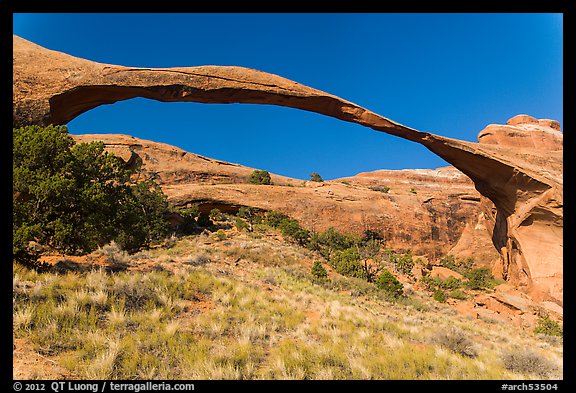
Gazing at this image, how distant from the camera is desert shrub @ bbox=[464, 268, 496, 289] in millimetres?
22375

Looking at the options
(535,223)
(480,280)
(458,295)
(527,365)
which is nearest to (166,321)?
(527,365)

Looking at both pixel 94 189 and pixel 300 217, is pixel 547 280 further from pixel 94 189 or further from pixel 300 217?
pixel 94 189

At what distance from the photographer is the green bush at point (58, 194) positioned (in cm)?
759

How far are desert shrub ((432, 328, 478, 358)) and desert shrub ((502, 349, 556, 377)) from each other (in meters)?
0.63

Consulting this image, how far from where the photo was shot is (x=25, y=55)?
12.1 meters

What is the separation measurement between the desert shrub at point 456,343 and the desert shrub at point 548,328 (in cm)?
987

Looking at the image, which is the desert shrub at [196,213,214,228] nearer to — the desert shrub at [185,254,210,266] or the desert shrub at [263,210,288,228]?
the desert shrub at [263,210,288,228]

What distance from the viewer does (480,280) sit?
23406mm

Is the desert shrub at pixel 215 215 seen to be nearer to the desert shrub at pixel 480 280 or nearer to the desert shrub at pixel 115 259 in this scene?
the desert shrub at pixel 115 259

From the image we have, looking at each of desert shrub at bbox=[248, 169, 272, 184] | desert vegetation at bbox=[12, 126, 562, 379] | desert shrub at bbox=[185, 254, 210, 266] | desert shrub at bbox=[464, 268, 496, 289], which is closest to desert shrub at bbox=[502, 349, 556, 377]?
desert vegetation at bbox=[12, 126, 562, 379]

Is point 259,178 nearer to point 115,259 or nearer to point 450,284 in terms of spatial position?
point 450,284

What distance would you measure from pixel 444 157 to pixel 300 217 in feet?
49.1

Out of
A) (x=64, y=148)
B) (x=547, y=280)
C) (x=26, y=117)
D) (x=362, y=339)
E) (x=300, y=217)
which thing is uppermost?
(x=26, y=117)
